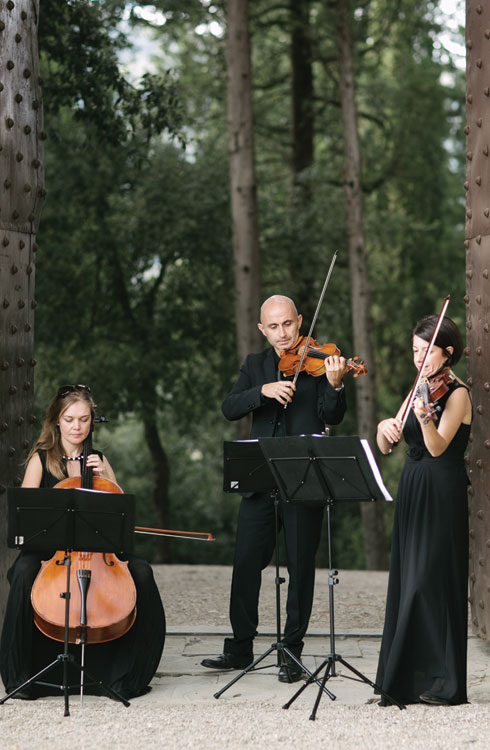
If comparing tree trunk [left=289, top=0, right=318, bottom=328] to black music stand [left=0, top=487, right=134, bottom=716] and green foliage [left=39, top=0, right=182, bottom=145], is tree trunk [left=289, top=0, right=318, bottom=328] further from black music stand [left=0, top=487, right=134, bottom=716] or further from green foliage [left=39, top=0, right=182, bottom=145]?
black music stand [left=0, top=487, right=134, bottom=716]

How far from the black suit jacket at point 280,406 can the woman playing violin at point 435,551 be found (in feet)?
2.26

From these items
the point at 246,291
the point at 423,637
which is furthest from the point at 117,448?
the point at 423,637

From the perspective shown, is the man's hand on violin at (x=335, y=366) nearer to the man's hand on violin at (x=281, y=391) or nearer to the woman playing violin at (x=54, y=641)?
the man's hand on violin at (x=281, y=391)

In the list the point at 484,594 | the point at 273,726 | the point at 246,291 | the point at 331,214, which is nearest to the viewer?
the point at 273,726

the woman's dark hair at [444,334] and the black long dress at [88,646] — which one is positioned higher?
the woman's dark hair at [444,334]

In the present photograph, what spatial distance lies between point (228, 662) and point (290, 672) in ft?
1.36

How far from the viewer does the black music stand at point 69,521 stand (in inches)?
184

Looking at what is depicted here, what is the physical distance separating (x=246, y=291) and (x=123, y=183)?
10.9 ft

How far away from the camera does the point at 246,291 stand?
42.0 feet

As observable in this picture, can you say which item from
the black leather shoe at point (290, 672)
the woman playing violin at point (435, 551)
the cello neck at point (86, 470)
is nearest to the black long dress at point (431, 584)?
the woman playing violin at point (435, 551)

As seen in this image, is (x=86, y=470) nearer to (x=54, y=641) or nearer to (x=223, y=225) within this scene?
(x=54, y=641)

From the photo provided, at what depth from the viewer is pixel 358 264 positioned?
14711 mm

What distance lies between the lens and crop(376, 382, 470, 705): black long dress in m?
4.80

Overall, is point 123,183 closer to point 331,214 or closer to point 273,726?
point 331,214
